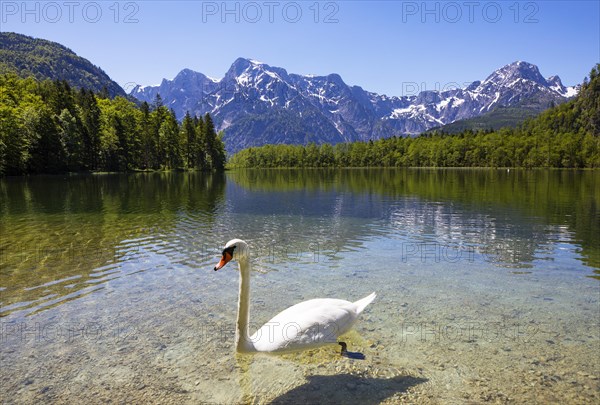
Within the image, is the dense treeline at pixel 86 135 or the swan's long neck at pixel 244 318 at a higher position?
the dense treeline at pixel 86 135

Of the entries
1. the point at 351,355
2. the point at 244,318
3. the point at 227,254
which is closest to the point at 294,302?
the point at 351,355

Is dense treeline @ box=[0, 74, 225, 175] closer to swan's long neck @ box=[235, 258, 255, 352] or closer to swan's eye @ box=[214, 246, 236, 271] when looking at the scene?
swan's long neck @ box=[235, 258, 255, 352]

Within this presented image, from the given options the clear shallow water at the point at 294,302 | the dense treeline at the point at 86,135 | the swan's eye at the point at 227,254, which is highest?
the dense treeline at the point at 86,135

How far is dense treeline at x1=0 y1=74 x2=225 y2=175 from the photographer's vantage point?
257 feet

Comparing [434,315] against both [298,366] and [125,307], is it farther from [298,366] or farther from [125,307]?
[125,307]

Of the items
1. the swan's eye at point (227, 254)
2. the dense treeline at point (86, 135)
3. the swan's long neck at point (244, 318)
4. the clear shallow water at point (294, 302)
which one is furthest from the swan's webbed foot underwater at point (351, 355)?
the dense treeline at point (86, 135)

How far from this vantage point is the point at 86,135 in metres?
98.4

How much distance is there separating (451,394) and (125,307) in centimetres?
894

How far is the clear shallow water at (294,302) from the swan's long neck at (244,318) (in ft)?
3.45

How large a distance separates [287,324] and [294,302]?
4470 mm

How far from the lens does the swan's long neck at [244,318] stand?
249 inches

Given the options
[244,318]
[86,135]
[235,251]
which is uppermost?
[86,135]

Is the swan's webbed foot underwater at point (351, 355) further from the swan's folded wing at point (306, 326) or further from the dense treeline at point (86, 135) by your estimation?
the dense treeline at point (86, 135)

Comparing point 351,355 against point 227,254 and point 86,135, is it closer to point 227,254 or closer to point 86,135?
point 227,254
